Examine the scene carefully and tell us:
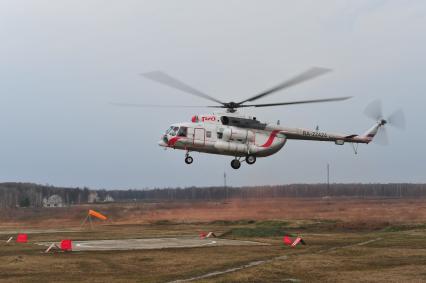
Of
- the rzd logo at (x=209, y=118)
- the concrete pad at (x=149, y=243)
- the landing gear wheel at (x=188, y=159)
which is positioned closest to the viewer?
the landing gear wheel at (x=188, y=159)

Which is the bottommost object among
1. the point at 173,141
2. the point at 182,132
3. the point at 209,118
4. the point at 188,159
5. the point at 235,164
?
the point at 235,164

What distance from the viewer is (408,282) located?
3391 cm

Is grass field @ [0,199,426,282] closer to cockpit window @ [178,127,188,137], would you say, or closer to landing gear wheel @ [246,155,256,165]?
landing gear wheel @ [246,155,256,165]

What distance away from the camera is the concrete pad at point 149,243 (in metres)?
55.5

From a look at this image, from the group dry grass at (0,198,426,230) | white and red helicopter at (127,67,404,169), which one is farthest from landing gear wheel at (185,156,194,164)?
dry grass at (0,198,426,230)

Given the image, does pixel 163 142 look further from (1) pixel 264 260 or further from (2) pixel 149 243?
(2) pixel 149 243

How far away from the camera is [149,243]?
60.1 m

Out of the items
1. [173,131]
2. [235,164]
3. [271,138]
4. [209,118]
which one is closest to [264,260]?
[235,164]

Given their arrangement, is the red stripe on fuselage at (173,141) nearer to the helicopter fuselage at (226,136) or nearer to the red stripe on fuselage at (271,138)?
the helicopter fuselage at (226,136)

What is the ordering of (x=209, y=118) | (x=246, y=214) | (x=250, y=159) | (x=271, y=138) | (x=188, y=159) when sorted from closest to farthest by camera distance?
(x=188, y=159) < (x=209, y=118) < (x=250, y=159) < (x=271, y=138) < (x=246, y=214)

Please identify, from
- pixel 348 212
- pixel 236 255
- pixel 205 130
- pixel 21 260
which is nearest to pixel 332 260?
pixel 236 255

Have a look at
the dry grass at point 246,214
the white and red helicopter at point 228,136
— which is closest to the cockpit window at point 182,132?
the white and red helicopter at point 228,136

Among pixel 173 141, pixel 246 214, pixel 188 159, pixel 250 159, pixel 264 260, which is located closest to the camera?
pixel 188 159

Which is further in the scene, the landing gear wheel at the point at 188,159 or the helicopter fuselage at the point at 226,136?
the helicopter fuselage at the point at 226,136
